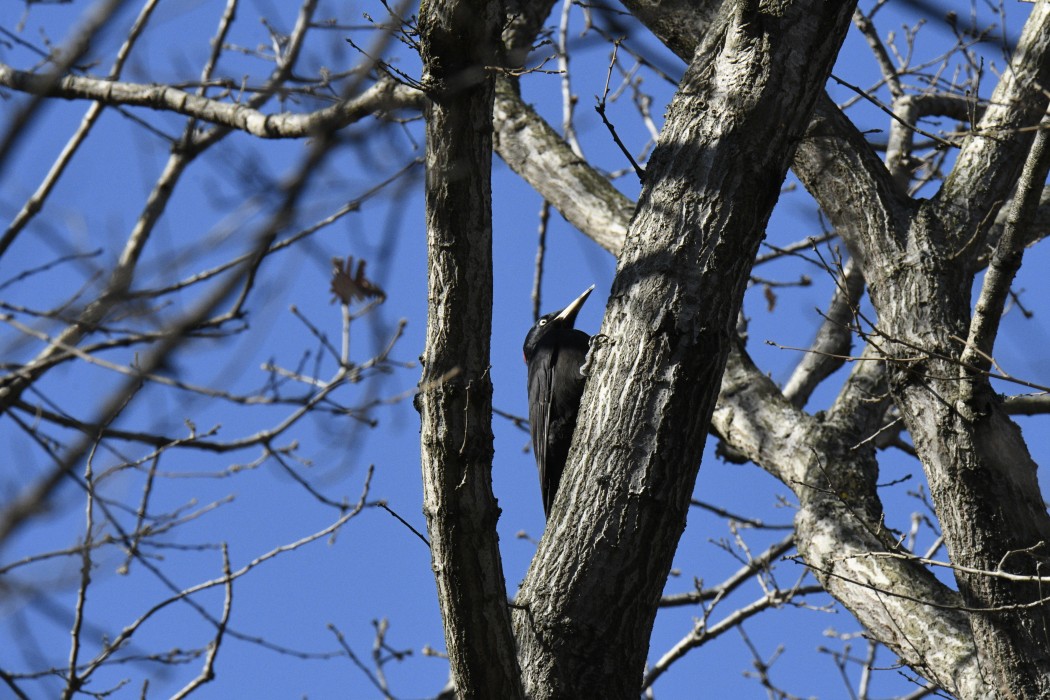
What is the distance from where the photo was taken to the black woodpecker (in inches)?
201

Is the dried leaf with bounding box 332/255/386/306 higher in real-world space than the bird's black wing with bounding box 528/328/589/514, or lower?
lower

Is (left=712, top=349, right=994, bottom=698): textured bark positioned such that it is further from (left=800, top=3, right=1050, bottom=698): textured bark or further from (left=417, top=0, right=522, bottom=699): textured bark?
(left=417, top=0, right=522, bottom=699): textured bark

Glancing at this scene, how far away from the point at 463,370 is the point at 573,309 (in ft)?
12.1

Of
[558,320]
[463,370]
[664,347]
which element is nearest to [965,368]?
[664,347]

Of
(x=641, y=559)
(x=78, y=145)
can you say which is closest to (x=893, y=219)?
(x=641, y=559)

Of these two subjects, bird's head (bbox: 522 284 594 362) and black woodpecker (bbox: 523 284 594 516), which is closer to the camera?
black woodpecker (bbox: 523 284 594 516)

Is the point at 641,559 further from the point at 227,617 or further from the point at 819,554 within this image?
the point at 227,617

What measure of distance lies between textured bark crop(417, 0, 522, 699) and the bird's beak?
3.62 meters

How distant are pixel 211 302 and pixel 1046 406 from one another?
4959mm

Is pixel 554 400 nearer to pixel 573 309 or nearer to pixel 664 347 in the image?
pixel 573 309

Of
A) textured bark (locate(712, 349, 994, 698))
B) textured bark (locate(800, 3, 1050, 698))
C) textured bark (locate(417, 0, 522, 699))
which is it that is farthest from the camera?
textured bark (locate(712, 349, 994, 698))

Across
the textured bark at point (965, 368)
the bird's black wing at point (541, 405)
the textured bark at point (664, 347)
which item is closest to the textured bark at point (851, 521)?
the textured bark at point (965, 368)

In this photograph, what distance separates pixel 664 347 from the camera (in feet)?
8.77

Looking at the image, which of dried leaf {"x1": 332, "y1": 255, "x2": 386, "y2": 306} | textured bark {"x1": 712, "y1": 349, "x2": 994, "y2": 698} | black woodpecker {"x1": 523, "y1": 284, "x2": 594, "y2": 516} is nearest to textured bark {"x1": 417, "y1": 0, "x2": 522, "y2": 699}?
dried leaf {"x1": 332, "y1": 255, "x2": 386, "y2": 306}
